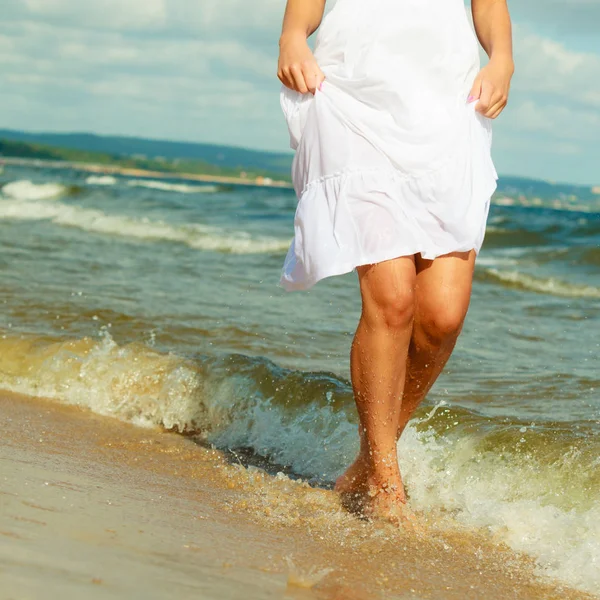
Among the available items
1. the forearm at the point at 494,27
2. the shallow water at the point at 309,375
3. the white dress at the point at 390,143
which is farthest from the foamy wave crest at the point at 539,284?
the white dress at the point at 390,143

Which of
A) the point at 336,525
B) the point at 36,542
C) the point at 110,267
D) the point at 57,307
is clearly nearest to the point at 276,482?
the point at 336,525

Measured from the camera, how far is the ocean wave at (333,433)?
3.25m

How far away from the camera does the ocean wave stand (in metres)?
3.25

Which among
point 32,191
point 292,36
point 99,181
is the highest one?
point 292,36

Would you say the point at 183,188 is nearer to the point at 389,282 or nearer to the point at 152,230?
the point at 152,230

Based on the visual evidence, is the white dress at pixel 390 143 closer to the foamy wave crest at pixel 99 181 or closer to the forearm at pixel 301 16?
the forearm at pixel 301 16

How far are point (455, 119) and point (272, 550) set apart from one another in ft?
4.31

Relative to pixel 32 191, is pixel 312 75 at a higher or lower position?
higher

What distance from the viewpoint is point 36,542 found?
2.28 meters

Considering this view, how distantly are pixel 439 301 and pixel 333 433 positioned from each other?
1459mm

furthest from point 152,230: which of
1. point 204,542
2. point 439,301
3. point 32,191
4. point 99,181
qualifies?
point 99,181

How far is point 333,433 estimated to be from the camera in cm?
427

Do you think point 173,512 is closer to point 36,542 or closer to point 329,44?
point 36,542

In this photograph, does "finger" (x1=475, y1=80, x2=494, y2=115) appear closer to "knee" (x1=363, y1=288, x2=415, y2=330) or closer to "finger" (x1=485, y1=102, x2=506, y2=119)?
"finger" (x1=485, y1=102, x2=506, y2=119)
